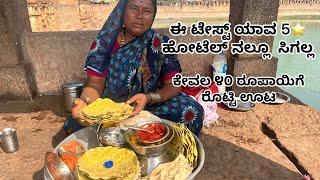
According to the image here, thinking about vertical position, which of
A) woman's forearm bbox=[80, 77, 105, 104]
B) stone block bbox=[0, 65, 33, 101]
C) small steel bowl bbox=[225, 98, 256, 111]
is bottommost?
small steel bowl bbox=[225, 98, 256, 111]

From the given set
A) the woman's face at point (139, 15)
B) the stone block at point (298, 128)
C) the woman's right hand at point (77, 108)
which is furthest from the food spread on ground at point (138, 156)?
the stone block at point (298, 128)

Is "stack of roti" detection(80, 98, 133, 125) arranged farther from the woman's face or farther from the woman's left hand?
the woman's face

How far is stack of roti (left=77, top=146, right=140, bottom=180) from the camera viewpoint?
5.07ft

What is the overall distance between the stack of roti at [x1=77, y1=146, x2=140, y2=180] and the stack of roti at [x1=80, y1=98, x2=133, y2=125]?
0.19m

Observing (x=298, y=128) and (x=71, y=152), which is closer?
(x=71, y=152)

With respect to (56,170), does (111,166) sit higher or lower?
higher

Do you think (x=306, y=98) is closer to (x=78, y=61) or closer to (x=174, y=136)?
(x=78, y=61)

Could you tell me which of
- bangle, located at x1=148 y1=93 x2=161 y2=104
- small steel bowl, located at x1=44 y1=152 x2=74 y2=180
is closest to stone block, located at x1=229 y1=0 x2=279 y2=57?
bangle, located at x1=148 y1=93 x2=161 y2=104

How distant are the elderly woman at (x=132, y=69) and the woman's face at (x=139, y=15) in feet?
0.11

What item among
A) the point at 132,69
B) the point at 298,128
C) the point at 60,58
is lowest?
the point at 298,128

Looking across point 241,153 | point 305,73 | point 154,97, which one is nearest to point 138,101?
point 154,97

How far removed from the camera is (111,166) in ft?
5.43

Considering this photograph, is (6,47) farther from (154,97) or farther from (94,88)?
(154,97)

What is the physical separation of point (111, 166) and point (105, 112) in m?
0.38
